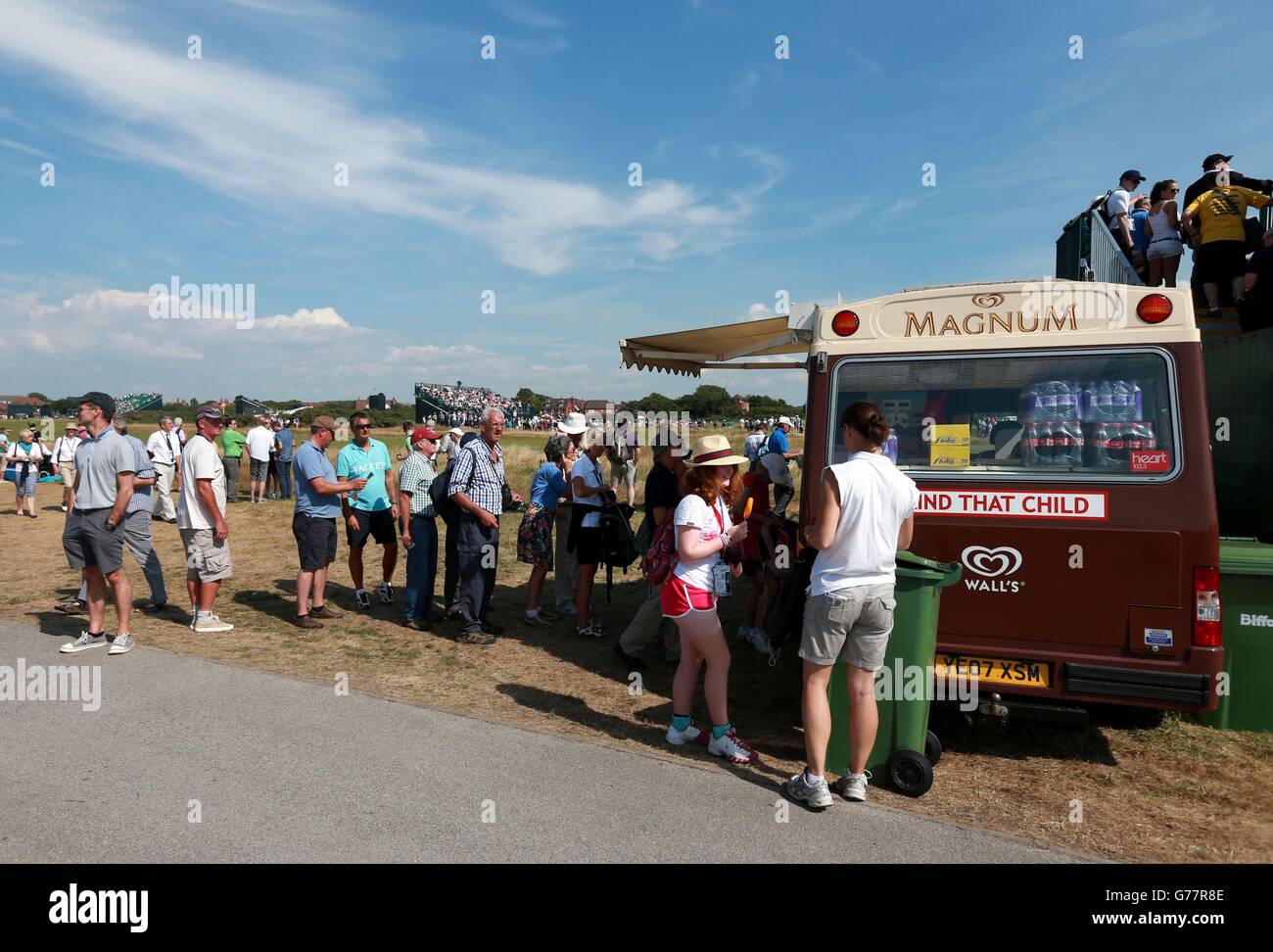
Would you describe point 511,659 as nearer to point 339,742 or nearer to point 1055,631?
point 339,742

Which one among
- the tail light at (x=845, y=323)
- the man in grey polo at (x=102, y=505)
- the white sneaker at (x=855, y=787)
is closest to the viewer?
the white sneaker at (x=855, y=787)

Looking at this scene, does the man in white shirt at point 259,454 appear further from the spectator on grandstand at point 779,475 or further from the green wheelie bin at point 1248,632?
the green wheelie bin at point 1248,632

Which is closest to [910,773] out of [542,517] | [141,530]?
[542,517]

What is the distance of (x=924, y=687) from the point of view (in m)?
4.20

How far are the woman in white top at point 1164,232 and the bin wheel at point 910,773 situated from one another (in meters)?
7.11

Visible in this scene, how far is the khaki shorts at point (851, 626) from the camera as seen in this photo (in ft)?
13.0

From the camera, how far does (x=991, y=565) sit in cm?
457

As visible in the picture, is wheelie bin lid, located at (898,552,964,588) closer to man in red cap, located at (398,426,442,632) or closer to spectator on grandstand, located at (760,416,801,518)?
spectator on grandstand, located at (760,416,801,518)

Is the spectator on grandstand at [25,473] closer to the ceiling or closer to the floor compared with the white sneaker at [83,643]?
closer to the ceiling

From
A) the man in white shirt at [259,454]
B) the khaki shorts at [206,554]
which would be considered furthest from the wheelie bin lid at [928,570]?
the man in white shirt at [259,454]

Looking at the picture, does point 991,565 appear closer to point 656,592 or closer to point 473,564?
point 656,592

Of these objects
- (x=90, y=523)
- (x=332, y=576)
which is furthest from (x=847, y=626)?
(x=332, y=576)
